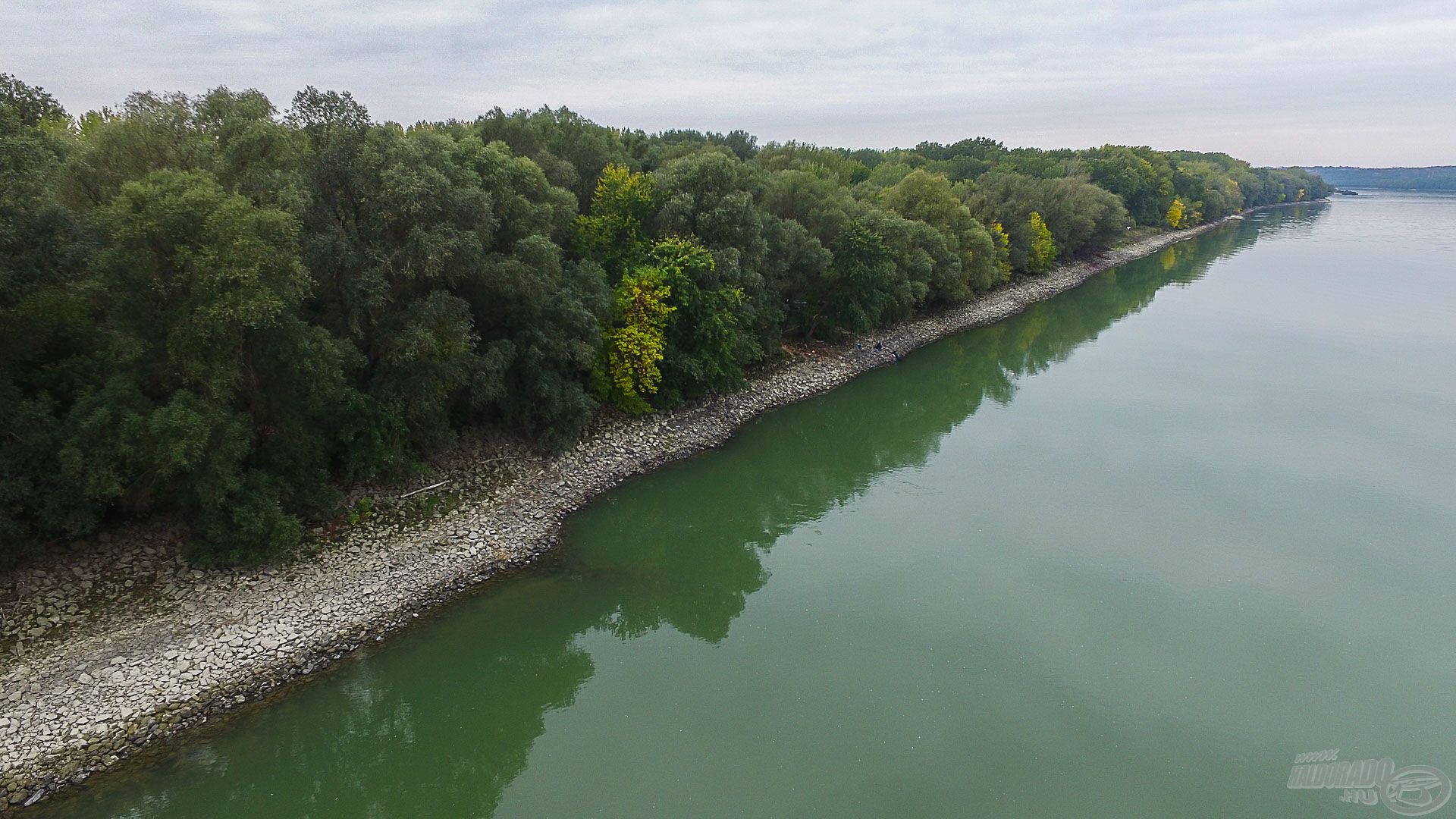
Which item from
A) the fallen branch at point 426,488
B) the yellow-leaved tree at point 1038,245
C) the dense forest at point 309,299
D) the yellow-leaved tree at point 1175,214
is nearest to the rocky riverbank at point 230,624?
the fallen branch at point 426,488

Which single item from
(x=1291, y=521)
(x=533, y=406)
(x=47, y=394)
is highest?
(x=47, y=394)

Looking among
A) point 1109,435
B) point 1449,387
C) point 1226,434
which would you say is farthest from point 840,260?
point 1449,387

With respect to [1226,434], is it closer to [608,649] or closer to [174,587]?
[608,649]

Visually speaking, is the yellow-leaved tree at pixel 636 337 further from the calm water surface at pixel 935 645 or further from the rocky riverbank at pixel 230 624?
the calm water surface at pixel 935 645

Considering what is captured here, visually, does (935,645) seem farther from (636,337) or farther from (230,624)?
(230,624)

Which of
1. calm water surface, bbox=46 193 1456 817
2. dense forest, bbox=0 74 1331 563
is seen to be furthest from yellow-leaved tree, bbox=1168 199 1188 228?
dense forest, bbox=0 74 1331 563
